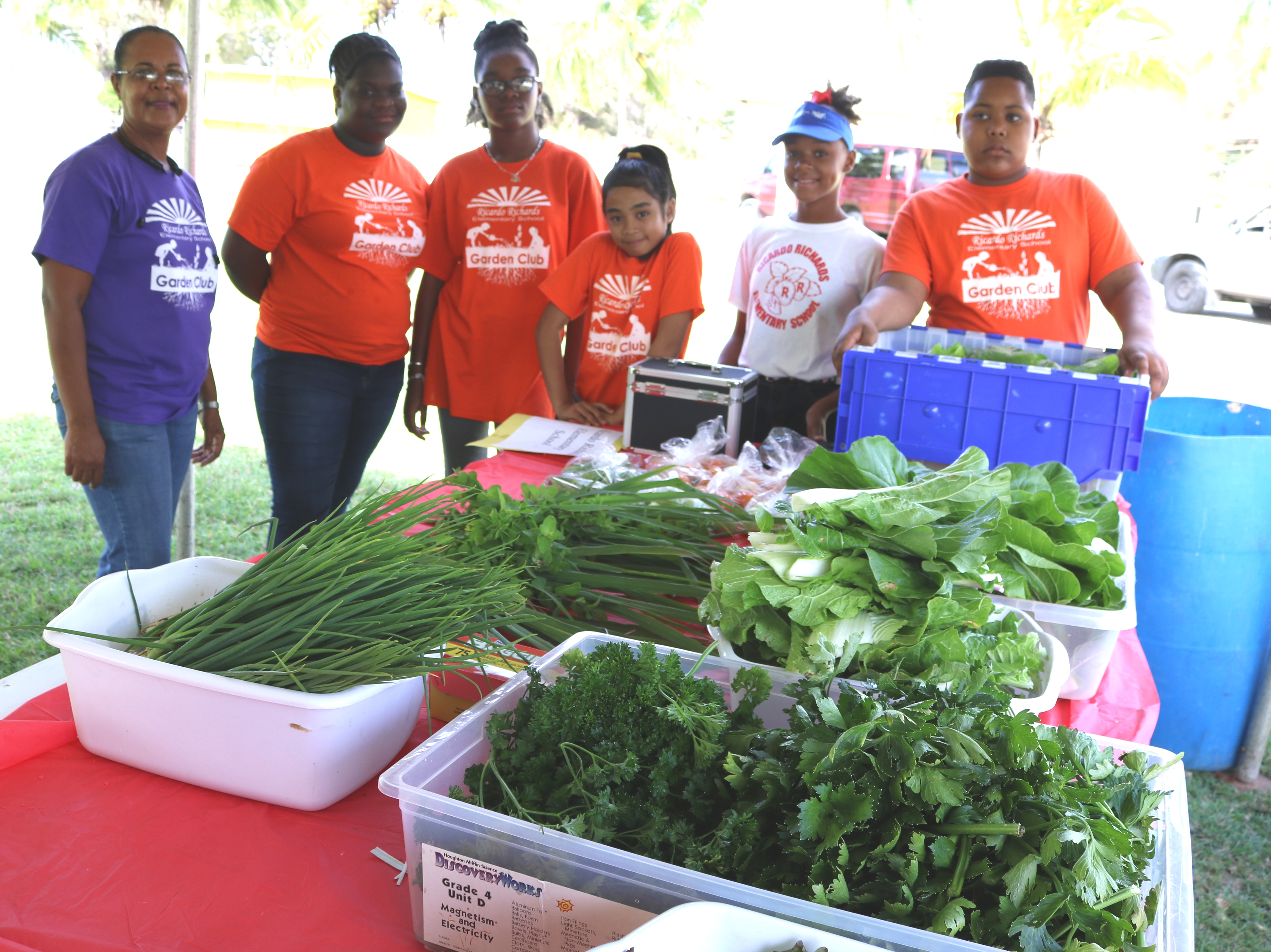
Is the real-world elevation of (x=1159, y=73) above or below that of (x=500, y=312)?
above

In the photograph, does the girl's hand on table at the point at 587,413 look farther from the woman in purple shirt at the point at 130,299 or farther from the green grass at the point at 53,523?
the woman in purple shirt at the point at 130,299

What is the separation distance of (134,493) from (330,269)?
2.98 ft

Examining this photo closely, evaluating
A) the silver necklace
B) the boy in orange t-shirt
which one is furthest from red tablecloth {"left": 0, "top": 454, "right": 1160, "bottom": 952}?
the silver necklace

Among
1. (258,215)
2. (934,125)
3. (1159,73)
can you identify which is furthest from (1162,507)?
(934,125)

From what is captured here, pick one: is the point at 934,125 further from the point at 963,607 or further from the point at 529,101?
the point at 963,607

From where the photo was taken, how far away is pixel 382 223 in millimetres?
2865

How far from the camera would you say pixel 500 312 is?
10.1 feet

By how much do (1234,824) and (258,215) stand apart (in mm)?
3636

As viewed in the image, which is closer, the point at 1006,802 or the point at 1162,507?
the point at 1006,802

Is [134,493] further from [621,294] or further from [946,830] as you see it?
[946,830]

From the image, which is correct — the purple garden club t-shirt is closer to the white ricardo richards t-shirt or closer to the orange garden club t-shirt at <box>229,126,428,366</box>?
the orange garden club t-shirt at <box>229,126,428,366</box>

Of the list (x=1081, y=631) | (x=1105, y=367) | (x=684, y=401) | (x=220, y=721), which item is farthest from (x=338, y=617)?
(x=1105, y=367)

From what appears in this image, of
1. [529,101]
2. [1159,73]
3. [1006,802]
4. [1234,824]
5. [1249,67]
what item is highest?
[1249,67]

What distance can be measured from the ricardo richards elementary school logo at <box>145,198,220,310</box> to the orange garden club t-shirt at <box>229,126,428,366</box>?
0.86ft
